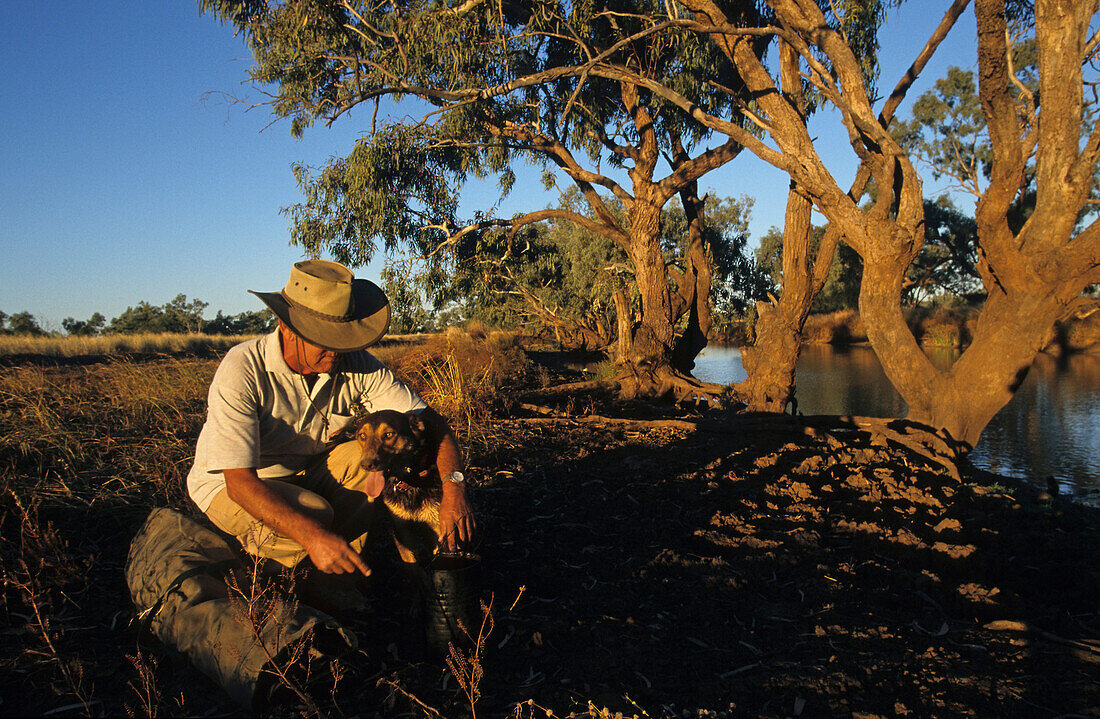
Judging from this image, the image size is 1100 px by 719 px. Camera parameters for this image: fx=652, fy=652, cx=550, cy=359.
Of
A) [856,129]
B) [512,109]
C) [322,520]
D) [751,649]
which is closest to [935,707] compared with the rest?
[751,649]

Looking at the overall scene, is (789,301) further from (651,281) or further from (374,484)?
(374,484)

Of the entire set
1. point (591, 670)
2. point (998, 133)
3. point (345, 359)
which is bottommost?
point (591, 670)

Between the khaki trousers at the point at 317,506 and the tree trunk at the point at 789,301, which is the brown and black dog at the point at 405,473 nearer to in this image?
the khaki trousers at the point at 317,506

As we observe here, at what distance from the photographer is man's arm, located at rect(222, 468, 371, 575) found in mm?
2387

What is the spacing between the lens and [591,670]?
2332 millimetres

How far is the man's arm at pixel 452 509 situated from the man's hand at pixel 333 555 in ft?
1.13

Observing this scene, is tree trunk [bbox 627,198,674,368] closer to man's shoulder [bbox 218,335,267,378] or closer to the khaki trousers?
the khaki trousers

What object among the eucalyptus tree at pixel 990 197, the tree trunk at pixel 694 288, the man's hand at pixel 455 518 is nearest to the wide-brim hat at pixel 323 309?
the man's hand at pixel 455 518

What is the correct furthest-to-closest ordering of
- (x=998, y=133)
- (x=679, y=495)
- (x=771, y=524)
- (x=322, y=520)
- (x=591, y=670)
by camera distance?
(x=998, y=133) → (x=679, y=495) → (x=771, y=524) → (x=322, y=520) → (x=591, y=670)

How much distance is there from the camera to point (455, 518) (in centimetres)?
266

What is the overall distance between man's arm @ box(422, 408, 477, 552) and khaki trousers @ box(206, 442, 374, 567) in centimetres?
32

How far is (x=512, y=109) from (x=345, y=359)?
10689 millimetres

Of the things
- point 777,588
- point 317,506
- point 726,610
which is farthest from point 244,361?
point 777,588

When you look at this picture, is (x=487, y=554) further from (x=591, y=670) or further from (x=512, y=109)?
(x=512, y=109)
